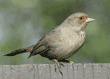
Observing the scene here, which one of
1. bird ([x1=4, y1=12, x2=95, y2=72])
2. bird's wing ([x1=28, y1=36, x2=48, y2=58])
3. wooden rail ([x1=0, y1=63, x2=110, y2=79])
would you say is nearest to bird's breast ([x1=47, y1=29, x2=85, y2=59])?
bird ([x1=4, y1=12, x2=95, y2=72])

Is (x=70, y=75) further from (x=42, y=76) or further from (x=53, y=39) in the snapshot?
(x=53, y=39)

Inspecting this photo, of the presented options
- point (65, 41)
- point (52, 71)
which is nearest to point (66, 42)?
point (65, 41)

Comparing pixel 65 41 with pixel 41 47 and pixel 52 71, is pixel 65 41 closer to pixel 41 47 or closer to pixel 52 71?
pixel 41 47

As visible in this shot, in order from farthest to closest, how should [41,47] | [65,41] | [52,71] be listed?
[41,47], [65,41], [52,71]

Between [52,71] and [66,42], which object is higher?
[66,42]

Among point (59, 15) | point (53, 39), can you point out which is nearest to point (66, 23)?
point (53, 39)

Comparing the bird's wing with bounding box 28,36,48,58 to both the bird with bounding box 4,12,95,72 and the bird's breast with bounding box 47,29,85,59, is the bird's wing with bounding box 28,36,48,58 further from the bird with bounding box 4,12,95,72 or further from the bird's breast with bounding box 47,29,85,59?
the bird's breast with bounding box 47,29,85,59
